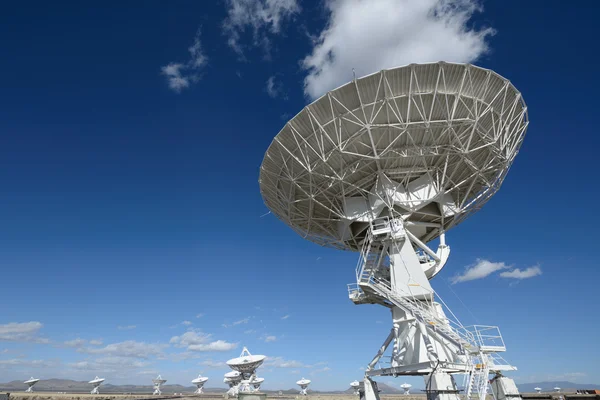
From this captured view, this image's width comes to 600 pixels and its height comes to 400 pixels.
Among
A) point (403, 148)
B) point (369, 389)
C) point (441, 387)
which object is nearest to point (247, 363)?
point (369, 389)

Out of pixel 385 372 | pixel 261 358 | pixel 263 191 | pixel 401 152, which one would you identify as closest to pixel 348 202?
pixel 401 152

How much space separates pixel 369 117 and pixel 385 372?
12.1 m

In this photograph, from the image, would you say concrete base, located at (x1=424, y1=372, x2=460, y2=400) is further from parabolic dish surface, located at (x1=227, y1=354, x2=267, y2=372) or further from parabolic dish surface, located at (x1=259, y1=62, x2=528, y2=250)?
parabolic dish surface, located at (x1=227, y1=354, x2=267, y2=372)

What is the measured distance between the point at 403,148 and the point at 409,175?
6.17 ft

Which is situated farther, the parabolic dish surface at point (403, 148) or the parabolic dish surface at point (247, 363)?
the parabolic dish surface at point (247, 363)

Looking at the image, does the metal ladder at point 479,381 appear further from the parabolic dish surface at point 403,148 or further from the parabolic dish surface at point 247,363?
the parabolic dish surface at point 247,363

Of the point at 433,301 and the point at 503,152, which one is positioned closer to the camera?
the point at 433,301

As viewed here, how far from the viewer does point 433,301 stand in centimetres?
1734

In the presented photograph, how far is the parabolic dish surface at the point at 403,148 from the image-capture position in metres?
A: 16.4

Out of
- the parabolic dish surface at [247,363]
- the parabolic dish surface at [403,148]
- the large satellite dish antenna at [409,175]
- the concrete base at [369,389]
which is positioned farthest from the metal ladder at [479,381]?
the parabolic dish surface at [247,363]

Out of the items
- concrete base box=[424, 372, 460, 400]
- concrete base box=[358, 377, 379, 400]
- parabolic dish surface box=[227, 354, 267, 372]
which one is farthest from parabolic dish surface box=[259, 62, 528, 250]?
parabolic dish surface box=[227, 354, 267, 372]

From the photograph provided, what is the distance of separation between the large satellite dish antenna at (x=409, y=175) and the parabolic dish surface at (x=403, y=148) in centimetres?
5

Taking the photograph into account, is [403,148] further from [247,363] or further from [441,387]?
[247,363]

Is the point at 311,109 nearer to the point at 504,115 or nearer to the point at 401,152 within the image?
the point at 401,152
